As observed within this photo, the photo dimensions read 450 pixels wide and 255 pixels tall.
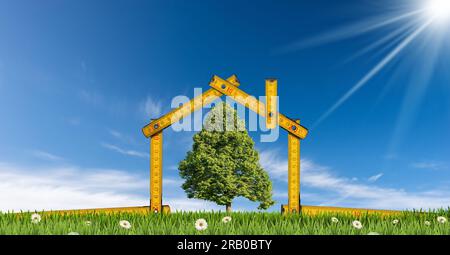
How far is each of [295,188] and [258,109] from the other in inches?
82.1

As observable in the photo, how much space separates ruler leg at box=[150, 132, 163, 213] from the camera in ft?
39.5

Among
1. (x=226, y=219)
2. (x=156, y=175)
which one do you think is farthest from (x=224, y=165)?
(x=226, y=219)

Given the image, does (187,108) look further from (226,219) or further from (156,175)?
(226,219)

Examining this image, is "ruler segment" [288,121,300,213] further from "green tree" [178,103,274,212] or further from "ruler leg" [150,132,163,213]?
"green tree" [178,103,274,212]

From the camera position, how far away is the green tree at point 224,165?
49.9 feet

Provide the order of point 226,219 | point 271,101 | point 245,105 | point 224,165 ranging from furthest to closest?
point 224,165, point 245,105, point 271,101, point 226,219

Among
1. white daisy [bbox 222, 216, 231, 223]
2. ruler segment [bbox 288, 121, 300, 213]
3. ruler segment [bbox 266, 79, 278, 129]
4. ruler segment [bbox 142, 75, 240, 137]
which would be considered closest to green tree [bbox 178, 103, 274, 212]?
ruler segment [bbox 288, 121, 300, 213]

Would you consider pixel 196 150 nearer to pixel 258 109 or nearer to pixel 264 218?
pixel 258 109

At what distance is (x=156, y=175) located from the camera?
12.1 m

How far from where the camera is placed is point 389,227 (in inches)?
329

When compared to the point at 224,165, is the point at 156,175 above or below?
below

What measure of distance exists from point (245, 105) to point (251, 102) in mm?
160

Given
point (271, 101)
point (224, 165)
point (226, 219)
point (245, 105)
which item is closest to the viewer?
point (226, 219)

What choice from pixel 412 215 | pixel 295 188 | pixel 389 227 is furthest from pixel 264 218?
pixel 412 215
